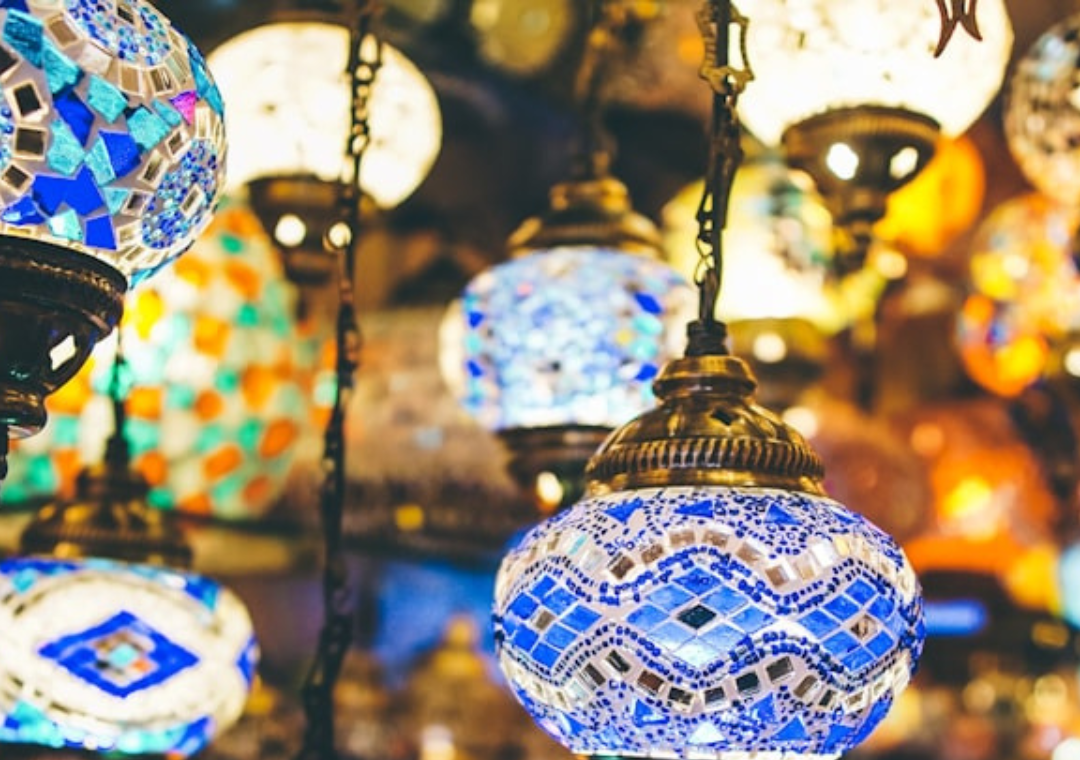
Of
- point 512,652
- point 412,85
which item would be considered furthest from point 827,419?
point 512,652

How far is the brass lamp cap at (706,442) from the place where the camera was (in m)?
1.07

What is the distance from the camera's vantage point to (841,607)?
3.30 ft

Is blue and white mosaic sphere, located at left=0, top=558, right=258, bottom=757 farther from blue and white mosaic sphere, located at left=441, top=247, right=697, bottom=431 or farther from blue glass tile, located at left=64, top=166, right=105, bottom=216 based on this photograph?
blue glass tile, located at left=64, top=166, right=105, bottom=216

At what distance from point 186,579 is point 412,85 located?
0.65 m

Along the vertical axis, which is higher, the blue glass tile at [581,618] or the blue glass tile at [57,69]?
the blue glass tile at [57,69]

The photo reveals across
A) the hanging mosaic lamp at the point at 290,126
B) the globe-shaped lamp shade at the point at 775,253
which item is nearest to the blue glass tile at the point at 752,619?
the hanging mosaic lamp at the point at 290,126

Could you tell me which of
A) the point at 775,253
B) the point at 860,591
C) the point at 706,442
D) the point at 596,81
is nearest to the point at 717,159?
the point at 706,442

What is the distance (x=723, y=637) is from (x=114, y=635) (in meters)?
0.59

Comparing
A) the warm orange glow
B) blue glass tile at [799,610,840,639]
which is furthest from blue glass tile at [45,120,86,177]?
the warm orange glow

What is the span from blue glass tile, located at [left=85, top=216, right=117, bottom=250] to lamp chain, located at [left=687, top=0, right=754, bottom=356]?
→ 1.36 feet

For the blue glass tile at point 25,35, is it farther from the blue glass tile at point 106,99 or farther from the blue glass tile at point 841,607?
the blue glass tile at point 841,607

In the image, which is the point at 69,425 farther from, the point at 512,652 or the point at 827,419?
the point at 827,419

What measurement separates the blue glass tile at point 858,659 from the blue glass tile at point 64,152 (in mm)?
542

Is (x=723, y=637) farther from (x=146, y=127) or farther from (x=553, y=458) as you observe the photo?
(x=553, y=458)
